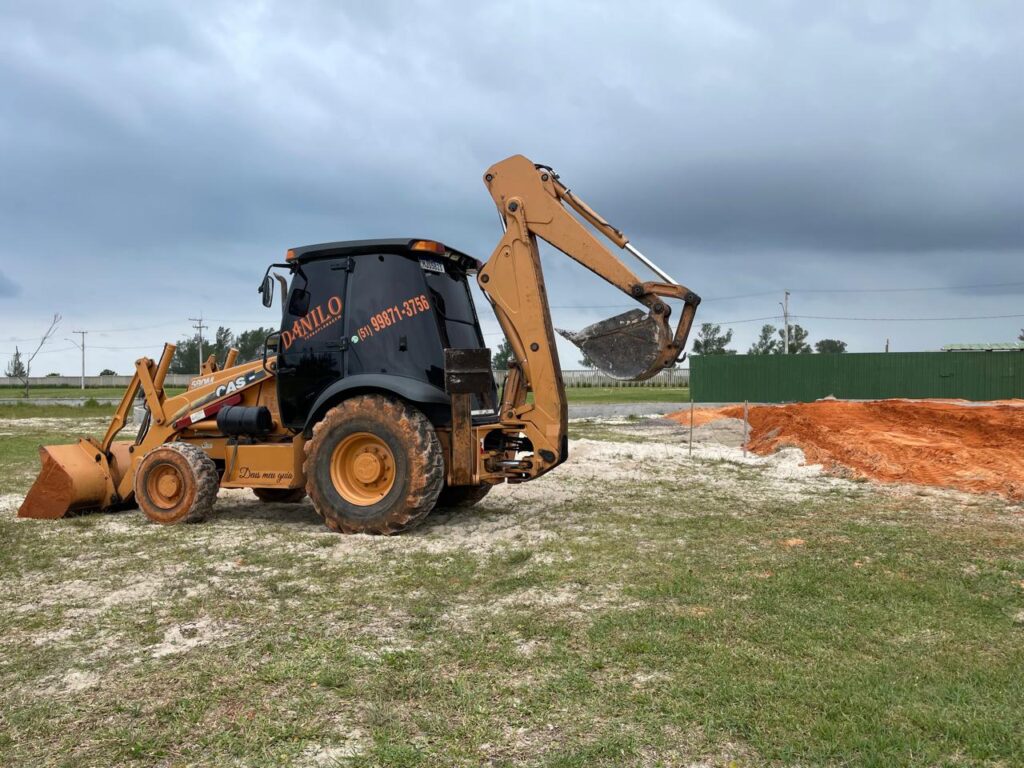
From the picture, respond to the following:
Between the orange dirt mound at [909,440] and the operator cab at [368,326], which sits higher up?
the operator cab at [368,326]

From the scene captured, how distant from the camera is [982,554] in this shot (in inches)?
262

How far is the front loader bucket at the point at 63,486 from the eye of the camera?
869 centimetres

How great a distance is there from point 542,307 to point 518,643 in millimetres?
3944

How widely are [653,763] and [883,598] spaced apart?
9.44 ft

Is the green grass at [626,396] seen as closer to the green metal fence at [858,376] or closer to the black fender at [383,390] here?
the green metal fence at [858,376]

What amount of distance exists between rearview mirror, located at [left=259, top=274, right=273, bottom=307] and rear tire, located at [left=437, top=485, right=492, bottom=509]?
286 cm

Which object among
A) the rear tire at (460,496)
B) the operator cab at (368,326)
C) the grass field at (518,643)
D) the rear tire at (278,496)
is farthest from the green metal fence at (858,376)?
the operator cab at (368,326)

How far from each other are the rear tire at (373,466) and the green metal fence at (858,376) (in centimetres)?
2611

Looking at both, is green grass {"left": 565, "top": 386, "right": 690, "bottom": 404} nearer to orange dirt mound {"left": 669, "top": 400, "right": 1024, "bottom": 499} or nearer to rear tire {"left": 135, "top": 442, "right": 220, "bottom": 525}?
orange dirt mound {"left": 669, "top": 400, "right": 1024, "bottom": 499}

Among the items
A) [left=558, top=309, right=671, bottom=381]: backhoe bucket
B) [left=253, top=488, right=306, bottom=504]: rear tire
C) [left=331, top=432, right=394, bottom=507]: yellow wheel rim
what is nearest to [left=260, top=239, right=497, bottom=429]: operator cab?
[left=331, top=432, right=394, bottom=507]: yellow wheel rim

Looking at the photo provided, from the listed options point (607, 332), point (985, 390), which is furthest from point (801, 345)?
point (607, 332)

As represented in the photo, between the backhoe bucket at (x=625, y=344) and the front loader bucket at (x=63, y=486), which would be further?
the front loader bucket at (x=63, y=486)

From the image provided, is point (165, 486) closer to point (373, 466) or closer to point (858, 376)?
point (373, 466)

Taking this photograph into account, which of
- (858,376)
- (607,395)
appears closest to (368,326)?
(858,376)
